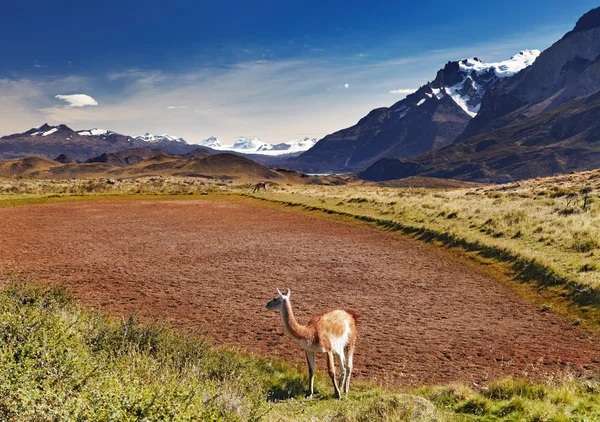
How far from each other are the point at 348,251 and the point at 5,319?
18.5m

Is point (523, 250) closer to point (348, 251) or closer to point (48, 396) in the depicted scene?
point (348, 251)

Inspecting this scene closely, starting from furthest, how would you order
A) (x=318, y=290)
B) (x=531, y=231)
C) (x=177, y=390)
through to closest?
(x=531, y=231) → (x=318, y=290) → (x=177, y=390)

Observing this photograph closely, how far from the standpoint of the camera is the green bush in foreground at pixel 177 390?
16.1 ft

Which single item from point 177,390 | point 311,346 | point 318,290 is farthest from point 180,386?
point 318,290

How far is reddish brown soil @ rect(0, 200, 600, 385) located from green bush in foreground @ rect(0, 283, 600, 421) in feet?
6.86

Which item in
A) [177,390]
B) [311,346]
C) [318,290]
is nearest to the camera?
[177,390]

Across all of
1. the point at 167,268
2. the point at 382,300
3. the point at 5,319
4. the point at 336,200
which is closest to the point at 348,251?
the point at 382,300

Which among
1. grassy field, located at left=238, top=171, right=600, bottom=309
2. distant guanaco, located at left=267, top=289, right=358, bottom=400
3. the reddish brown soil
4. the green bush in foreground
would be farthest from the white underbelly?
grassy field, located at left=238, top=171, right=600, bottom=309

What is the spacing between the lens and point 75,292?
15422 millimetres

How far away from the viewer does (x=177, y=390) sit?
18.2ft

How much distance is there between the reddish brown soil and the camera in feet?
35.6

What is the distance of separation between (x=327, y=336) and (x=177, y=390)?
3.69 m

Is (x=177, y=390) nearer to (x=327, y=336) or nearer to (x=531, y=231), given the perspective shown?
(x=327, y=336)

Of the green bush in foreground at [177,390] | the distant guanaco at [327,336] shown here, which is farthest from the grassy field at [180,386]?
the distant guanaco at [327,336]
